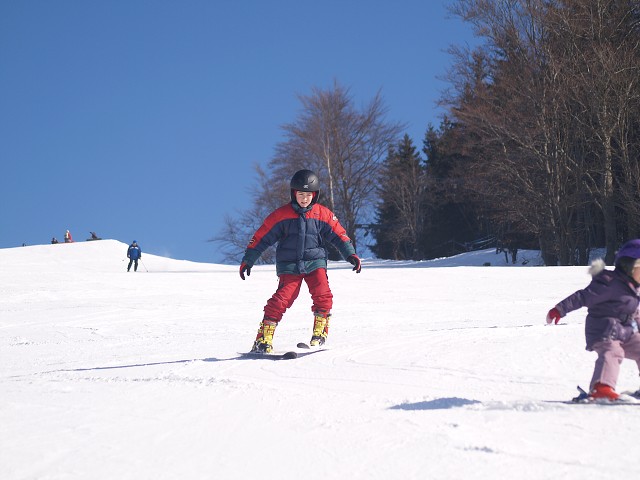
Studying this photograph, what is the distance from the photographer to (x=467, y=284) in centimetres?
1555

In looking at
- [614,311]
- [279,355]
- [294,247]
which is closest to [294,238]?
[294,247]

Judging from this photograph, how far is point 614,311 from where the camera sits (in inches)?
158

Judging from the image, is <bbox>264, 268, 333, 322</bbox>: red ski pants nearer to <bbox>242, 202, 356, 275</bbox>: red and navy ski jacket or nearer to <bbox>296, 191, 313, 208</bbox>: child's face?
<bbox>242, 202, 356, 275</bbox>: red and navy ski jacket

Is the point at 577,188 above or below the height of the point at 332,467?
above

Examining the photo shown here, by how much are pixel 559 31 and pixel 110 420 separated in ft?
80.5

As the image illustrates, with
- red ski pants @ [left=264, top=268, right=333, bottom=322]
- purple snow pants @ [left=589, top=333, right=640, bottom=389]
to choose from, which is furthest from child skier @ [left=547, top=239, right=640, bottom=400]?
red ski pants @ [left=264, top=268, right=333, bottom=322]

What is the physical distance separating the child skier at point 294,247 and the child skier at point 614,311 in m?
3.05

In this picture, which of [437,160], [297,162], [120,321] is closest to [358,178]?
[297,162]

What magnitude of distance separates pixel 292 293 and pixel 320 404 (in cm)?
261

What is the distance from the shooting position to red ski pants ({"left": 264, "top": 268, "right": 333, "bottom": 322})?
22.0ft

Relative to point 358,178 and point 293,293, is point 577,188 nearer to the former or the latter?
point 358,178

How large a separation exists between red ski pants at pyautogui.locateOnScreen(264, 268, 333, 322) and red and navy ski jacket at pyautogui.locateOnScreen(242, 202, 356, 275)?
96 mm

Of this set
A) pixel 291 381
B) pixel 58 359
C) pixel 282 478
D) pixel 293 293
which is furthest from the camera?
pixel 58 359

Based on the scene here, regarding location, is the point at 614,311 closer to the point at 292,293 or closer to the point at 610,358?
the point at 610,358
